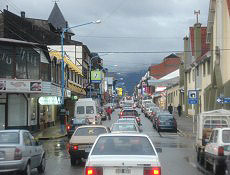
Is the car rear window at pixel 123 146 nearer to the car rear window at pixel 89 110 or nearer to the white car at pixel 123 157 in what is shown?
the white car at pixel 123 157

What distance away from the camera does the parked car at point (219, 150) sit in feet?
46.5

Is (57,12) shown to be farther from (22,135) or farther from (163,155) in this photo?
(22,135)

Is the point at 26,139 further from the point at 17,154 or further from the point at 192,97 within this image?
the point at 192,97

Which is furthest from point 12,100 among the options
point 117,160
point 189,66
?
point 189,66

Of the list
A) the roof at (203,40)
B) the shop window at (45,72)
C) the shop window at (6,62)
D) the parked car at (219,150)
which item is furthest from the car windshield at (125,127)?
the roof at (203,40)

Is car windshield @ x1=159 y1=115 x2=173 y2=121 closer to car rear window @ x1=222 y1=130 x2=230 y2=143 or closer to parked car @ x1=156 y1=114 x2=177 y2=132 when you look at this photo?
parked car @ x1=156 y1=114 x2=177 y2=132

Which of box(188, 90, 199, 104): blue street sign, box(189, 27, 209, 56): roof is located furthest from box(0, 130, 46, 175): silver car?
box(189, 27, 209, 56): roof

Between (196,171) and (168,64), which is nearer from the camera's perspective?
(196,171)

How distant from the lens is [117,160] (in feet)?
30.7

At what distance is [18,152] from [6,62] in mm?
21610

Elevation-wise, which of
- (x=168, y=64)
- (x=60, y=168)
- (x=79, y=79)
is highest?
(x=168, y=64)

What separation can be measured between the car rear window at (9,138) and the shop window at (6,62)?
65.5ft

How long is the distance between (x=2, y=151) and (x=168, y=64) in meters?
130

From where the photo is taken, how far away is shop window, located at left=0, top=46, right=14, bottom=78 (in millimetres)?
33875
